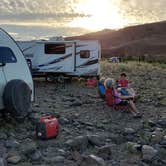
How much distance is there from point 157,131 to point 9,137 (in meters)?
3.34

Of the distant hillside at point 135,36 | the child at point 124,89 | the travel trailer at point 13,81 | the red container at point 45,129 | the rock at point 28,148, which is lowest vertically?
the rock at point 28,148

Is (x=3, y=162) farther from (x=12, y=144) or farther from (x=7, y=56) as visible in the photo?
(x=7, y=56)

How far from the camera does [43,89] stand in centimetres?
2122

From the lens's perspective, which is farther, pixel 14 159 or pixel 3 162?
pixel 14 159

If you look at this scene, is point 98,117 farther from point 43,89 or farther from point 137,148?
point 43,89

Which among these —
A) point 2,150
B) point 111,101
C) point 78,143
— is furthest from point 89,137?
point 111,101

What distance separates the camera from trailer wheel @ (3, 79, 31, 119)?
1073cm

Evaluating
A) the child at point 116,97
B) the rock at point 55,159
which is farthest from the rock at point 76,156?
the child at point 116,97

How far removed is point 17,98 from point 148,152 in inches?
123

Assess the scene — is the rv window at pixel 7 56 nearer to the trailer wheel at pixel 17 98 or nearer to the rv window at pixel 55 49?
the trailer wheel at pixel 17 98

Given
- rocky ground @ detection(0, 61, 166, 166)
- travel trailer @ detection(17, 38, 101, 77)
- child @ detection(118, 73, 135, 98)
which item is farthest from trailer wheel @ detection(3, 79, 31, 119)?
travel trailer @ detection(17, 38, 101, 77)

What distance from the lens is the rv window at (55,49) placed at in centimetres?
2375

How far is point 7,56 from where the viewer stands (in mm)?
11547

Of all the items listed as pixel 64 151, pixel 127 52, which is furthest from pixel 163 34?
pixel 64 151
